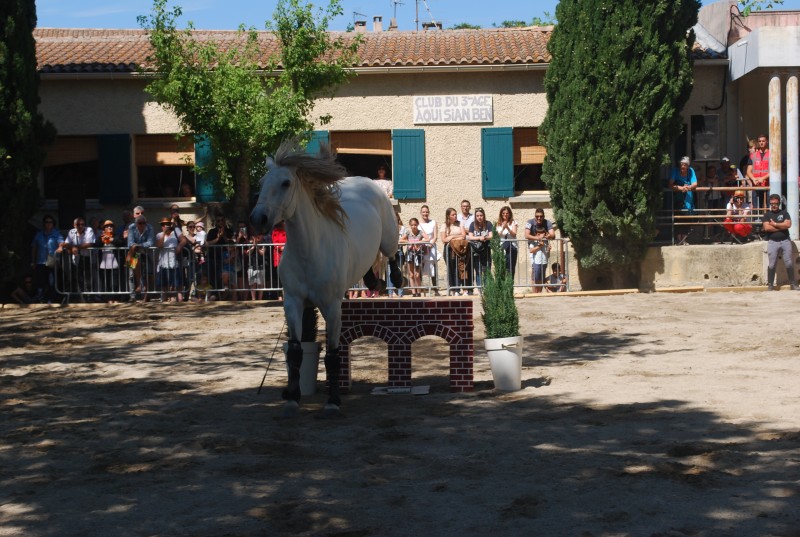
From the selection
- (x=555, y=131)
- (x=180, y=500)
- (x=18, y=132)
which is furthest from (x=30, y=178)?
(x=180, y=500)

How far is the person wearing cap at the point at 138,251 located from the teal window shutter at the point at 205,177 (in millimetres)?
1911

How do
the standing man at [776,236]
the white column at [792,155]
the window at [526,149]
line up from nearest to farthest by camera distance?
the standing man at [776,236] → the white column at [792,155] → the window at [526,149]

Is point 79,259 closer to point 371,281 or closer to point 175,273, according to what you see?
point 175,273

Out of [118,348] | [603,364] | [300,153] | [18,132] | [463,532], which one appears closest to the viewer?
[463,532]

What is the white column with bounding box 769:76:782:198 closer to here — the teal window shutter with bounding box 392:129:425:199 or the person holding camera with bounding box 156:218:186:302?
the teal window shutter with bounding box 392:129:425:199

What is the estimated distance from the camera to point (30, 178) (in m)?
21.1

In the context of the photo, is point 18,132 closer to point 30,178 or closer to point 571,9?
point 30,178

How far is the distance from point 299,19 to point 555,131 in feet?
17.1

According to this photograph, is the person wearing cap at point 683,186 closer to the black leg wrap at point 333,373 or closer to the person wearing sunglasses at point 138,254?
the person wearing sunglasses at point 138,254

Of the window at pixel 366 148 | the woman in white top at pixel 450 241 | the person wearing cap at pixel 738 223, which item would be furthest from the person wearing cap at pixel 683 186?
the window at pixel 366 148

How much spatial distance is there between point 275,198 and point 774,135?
1515cm

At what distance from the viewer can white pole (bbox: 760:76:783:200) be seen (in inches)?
849

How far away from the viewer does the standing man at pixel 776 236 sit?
2022 cm

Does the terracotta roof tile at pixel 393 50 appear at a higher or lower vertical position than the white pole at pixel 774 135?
higher
